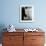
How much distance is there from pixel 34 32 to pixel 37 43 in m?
0.34

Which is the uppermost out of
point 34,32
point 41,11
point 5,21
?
point 41,11

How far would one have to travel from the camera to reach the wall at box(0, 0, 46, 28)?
4223 millimetres

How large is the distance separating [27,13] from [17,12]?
337mm

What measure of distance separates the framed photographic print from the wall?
0.33 ft

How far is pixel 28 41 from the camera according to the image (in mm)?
3752

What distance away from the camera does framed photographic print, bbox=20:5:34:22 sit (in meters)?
4.21

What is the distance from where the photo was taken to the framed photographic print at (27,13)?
4215 mm

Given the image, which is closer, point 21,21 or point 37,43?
point 37,43

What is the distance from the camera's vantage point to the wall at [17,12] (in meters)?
4.22

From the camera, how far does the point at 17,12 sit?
4.24m

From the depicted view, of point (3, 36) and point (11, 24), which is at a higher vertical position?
point (11, 24)

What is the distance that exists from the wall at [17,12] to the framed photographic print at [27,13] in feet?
0.33

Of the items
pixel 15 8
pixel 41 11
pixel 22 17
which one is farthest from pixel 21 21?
pixel 41 11

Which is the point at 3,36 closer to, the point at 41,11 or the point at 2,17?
the point at 2,17
